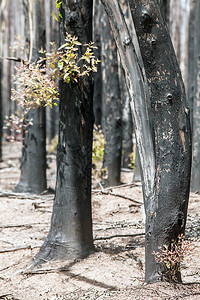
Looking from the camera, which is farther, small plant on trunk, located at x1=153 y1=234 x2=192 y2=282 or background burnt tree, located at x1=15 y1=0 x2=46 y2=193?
background burnt tree, located at x1=15 y1=0 x2=46 y2=193

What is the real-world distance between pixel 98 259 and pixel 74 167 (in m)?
1.09

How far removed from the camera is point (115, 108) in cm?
868

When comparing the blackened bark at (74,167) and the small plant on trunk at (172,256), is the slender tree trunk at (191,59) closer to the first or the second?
the blackened bark at (74,167)

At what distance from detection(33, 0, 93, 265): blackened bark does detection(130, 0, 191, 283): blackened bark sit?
49.3 inches

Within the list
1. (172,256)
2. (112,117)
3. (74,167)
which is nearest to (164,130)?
(172,256)

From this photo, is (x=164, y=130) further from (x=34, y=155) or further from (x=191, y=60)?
(x=191, y=60)

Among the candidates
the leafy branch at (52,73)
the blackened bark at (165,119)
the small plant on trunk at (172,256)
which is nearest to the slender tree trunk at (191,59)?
the leafy branch at (52,73)

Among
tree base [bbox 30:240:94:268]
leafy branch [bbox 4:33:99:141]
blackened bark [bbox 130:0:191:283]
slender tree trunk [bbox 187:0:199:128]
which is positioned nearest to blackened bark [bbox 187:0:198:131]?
slender tree trunk [bbox 187:0:199:128]

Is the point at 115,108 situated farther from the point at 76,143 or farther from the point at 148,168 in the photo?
the point at 148,168

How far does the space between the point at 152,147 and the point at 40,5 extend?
5505 mm

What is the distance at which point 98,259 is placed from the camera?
3.95m

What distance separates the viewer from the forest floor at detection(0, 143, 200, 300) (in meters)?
3.12

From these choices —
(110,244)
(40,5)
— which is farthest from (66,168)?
(40,5)

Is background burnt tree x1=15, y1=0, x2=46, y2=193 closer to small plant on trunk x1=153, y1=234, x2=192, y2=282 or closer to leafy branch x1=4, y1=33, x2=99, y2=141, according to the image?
leafy branch x1=4, y1=33, x2=99, y2=141
